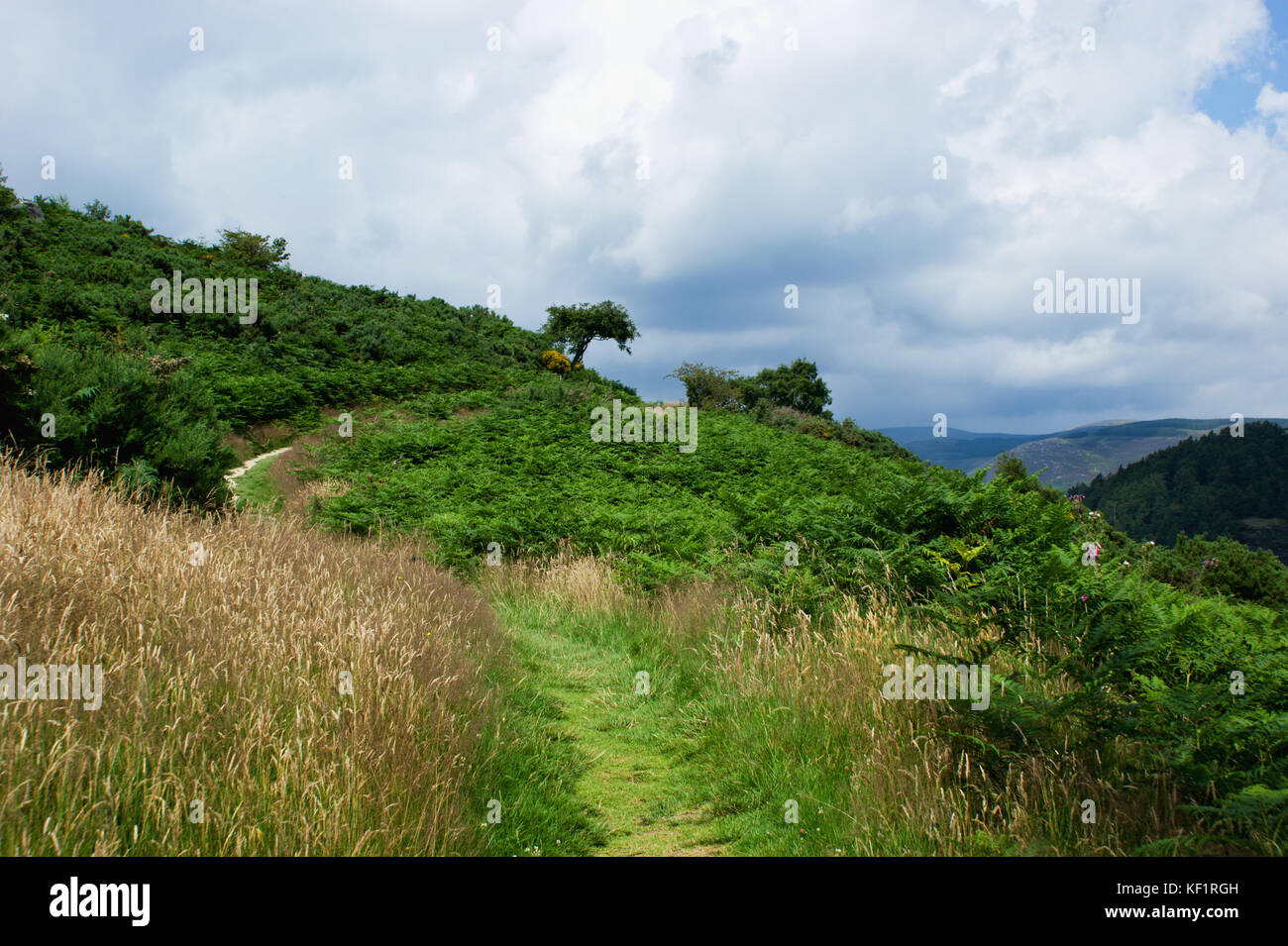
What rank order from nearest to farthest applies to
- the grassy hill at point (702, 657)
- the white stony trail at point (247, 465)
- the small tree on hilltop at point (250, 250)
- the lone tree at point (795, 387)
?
the grassy hill at point (702, 657) < the white stony trail at point (247, 465) < the small tree on hilltop at point (250, 250) < the lone tree at point (795, 387)

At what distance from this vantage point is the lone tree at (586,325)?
4441cm

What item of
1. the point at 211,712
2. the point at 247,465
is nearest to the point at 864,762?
the point at 211,712

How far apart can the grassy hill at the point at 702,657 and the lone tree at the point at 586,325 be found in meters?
32.6

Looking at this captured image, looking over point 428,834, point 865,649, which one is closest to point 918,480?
point 865,649

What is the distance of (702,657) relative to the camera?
20.9 ft

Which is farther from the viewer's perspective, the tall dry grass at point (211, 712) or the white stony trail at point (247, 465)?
the white stony trail at point (247, 465)

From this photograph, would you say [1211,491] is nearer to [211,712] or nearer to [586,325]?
[586,325]

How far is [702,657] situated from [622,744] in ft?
4.36

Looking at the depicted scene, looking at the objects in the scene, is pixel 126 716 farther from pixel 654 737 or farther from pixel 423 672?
pixel 654 737

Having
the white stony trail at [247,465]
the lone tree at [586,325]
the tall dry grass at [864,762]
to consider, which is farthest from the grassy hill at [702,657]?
the lone tree at [586,325]

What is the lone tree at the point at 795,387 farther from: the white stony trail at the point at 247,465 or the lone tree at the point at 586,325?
the white stony trail at the point at 247,465

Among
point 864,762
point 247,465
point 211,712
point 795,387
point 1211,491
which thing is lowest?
point 864,762

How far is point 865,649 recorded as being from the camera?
4.69m

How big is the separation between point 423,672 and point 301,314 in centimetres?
3170
